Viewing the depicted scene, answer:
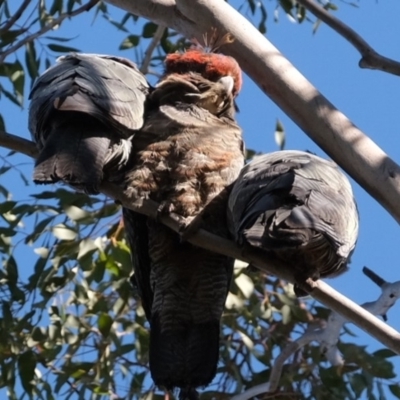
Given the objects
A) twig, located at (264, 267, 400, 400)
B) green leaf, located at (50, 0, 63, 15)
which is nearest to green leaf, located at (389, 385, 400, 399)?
twig, located at (264, 267, 400, 400)

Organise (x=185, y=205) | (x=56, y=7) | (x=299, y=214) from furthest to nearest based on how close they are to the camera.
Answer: (x=56, y=7) → (x=185, y=205) → (x=299, y=214)

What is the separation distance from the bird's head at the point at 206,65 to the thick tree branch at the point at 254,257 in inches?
23.0

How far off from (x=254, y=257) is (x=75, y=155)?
580mm

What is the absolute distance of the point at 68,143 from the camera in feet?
10.2

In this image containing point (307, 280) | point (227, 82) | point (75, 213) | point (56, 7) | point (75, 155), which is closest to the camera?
point (307, 280)

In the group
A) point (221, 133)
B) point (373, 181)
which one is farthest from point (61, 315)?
point (373, 181)

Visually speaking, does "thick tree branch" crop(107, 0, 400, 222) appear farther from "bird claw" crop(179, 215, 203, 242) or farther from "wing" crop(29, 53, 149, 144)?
"bird claw" crop(179, 215, 203, 242)

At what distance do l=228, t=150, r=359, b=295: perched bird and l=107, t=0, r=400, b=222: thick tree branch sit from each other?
9 centimetres

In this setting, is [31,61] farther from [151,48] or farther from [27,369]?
[27,369]

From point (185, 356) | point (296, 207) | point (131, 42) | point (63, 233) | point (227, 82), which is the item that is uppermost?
point (296, 207)

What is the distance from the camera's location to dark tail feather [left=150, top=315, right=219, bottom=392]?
135 inches

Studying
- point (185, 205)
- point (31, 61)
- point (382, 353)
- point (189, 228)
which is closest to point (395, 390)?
point (382, 353)

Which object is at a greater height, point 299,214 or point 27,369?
point 299,214

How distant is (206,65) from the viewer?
12.4 feet
